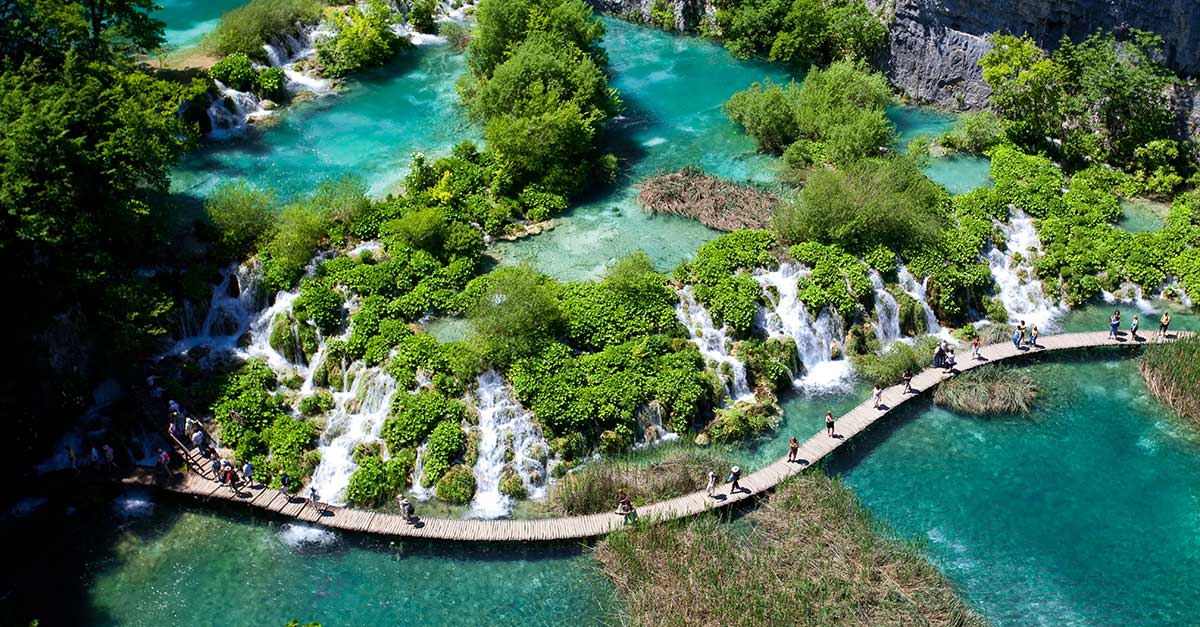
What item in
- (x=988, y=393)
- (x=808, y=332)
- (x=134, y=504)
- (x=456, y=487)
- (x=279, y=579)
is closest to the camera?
(x=279, y=579)

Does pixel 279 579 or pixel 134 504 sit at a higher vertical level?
pixel 134 504

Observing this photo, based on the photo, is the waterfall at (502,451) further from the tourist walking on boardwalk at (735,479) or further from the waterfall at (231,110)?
the waterfall at (231,110)

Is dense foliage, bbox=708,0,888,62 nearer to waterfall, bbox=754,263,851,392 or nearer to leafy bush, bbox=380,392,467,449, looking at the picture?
waterfall, bbox=754,263,851,392

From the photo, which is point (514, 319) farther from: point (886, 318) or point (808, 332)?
point (886, 318)

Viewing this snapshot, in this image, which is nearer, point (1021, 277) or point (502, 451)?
point (502, 451)

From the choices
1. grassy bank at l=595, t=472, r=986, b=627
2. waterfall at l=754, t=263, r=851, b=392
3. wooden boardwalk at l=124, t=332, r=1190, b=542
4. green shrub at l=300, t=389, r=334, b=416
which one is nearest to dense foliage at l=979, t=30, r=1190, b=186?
waterfall at l=754, t=263, r=851, b=392

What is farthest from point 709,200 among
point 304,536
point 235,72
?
point 235,72

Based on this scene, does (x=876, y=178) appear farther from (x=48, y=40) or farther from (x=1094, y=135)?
(x=48, y=40)
